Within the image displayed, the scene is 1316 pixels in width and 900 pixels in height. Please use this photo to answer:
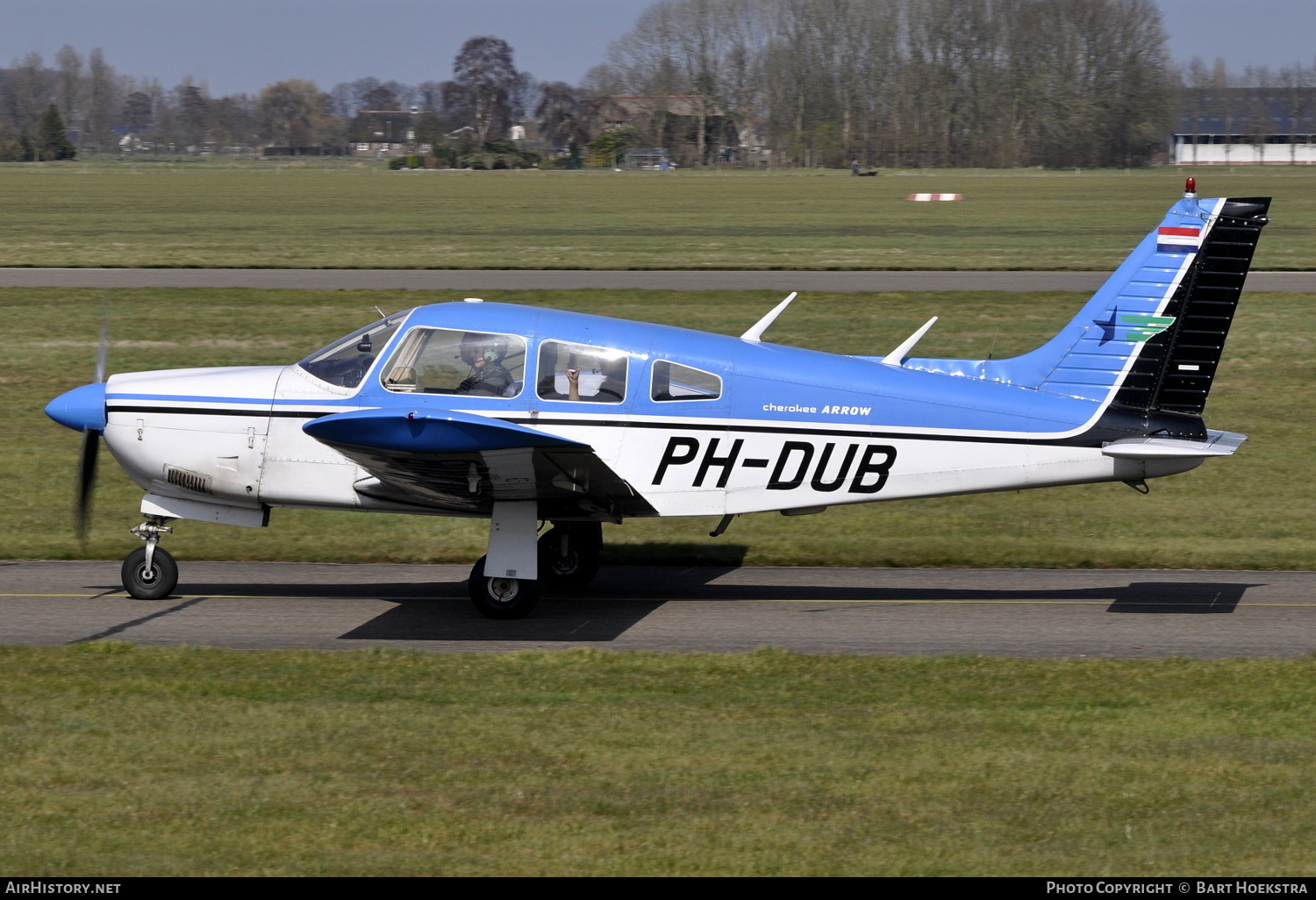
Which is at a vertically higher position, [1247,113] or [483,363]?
[1247,113]

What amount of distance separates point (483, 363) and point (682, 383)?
1.52 metres

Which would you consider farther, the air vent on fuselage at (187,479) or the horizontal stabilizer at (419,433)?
the air vent on fuselage at (187,479)

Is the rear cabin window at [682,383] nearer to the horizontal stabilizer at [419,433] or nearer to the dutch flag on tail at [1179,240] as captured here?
the horizontal stabilizer at [419,433]

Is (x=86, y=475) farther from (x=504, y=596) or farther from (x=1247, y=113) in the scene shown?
(x=1247, y=113)

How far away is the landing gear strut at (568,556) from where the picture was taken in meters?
11.7

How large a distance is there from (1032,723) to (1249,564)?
5689 millimetres

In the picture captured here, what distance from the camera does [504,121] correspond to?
199375 mm

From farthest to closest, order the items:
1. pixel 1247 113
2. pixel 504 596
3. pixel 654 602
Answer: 1. pixel 1247 113
2. pixel 654 602
3. pixel 504 596

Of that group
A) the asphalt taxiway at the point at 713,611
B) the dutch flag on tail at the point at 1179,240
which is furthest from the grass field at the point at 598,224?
the dutch flag on tail at the point at 1179,240

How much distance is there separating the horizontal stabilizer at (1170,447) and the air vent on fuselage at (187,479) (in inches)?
273

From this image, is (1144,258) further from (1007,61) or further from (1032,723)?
(1007,61)

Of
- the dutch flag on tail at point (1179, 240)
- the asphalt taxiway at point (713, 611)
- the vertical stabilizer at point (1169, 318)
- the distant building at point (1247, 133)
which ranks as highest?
the distant building at point (1247, 133)

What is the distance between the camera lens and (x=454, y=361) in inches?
408

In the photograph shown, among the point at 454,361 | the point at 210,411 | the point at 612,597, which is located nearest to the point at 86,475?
the point at 210,411
